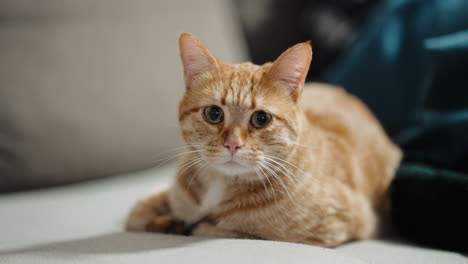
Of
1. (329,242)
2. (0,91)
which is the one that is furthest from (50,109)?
(329,242)

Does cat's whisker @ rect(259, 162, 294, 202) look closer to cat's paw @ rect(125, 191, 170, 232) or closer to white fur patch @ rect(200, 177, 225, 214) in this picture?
white fur patch @ rect(200, 177, 225, 214)

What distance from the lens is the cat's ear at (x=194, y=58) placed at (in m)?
1.07

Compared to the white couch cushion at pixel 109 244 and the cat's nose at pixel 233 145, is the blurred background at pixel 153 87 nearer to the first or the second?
the white couch cushion at pixel 109 244

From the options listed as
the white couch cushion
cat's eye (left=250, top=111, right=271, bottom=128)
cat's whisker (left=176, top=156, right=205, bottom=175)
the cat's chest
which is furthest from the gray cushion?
cat's eye (left=250, top=111, right=271, bottom=128)

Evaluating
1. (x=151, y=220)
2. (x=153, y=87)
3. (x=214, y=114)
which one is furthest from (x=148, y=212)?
(x=153, y=87)

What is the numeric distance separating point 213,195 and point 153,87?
0.70 metres

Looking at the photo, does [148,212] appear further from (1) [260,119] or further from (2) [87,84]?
(2) [87,84]

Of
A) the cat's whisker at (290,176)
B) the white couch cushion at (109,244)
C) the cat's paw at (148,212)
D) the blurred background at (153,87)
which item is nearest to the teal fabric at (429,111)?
the blurred background at (153,87)

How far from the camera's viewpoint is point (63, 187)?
1551 mm

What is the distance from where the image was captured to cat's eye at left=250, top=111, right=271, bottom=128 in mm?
1073

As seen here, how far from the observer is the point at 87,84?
5.12 feet

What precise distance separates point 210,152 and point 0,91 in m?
0.86

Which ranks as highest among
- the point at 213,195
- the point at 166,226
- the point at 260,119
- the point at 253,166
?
the point at 260,119

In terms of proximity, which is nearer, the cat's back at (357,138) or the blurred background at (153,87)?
the blurred background at (153,87)
